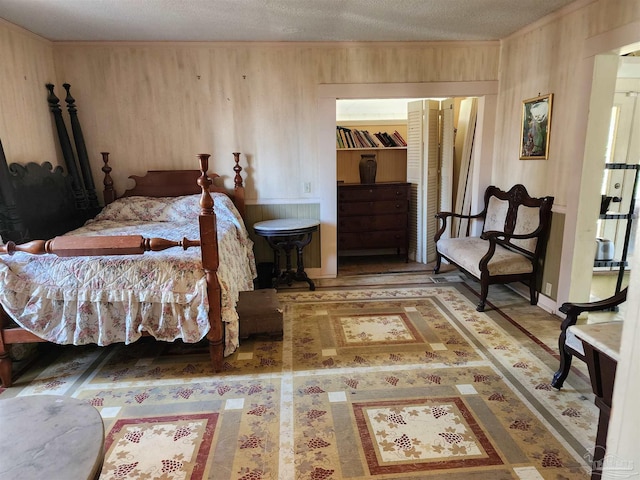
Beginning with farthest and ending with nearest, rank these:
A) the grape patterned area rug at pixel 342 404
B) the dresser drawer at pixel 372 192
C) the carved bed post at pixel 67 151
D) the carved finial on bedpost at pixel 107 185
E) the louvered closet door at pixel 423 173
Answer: the dresser drawer at pixel 372 192 < the louvered closet door at pixel 423 173 < the carved finial on bedpost at pixel 107 185 < the carved bed post at pixel 67 151 < the grape patterned area rug at pixel 342 404

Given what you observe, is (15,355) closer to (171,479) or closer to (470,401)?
(171,479)

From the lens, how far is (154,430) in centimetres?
198

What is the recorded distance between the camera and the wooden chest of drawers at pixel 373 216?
194 inches

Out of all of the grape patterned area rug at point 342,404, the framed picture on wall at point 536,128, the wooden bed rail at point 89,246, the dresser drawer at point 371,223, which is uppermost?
the framed picture on wall at point 536,128

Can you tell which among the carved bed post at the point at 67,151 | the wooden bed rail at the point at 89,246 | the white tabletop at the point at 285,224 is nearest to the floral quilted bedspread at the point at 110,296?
the wooden bed rail at the point at 89,246

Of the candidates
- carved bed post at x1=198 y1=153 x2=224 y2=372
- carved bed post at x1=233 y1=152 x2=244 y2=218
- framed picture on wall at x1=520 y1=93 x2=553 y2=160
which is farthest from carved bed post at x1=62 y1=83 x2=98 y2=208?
framed picture on wall at x1=520 y1=93 x2=553 y2=160

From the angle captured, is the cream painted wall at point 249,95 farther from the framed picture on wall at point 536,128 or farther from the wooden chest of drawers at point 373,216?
the wooden chest of drawers at point 373,216

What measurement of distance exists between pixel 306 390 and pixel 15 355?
77.0 inches

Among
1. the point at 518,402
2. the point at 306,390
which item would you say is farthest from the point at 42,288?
the point at 518,402

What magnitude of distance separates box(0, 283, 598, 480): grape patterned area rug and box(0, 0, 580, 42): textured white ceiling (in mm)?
2451

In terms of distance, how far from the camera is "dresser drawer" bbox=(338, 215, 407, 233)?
5.01m

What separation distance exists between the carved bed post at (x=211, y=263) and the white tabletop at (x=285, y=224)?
1.40 m

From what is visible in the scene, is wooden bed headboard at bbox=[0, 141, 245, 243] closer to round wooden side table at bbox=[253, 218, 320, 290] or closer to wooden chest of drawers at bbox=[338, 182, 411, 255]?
round wooden side table at bbox=[253, 218, 320, 290]

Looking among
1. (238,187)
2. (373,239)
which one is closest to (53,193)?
(238,187)
